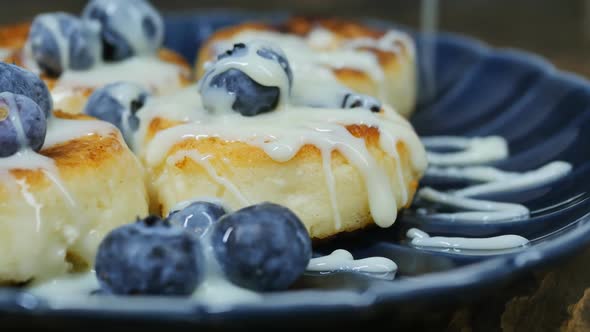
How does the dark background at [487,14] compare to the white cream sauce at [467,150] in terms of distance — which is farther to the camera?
the dark background at [487,14]

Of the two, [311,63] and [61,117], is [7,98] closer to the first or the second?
[61,117]

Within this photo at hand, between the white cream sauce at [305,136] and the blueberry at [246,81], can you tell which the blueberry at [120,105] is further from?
the blueberry at [246,81]

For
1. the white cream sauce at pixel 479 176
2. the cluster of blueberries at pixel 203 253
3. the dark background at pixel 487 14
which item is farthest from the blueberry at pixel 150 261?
the dark background at pixel 487 14

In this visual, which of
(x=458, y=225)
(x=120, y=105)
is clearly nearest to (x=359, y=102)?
(x=458, y=225)

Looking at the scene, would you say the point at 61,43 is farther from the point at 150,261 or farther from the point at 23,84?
the point at 150,261

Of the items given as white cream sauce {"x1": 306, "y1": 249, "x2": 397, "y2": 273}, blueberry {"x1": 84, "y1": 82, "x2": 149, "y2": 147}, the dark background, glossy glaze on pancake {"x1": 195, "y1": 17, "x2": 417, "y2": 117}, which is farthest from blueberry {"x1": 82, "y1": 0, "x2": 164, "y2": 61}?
the dark background

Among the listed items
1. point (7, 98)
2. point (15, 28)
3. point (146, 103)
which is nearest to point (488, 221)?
point (146, 103)

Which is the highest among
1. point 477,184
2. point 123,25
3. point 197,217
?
point 123,25
